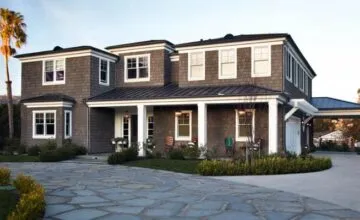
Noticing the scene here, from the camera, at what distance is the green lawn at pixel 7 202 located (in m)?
6.87

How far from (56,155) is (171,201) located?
1218 centimetres

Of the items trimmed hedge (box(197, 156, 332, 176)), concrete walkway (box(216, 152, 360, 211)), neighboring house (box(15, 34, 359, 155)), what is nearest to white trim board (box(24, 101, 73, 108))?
neighboring house (box(15, 34, 359, 155))

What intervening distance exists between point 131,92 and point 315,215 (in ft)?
54.1

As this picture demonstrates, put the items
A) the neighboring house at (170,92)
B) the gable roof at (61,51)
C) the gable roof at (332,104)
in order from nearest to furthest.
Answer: the neighboring house at (170,92) < the gable roof at (61,51) < the gable roof at (332,104)

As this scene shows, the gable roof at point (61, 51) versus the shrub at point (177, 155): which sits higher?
the gable roof at point (61, 51)

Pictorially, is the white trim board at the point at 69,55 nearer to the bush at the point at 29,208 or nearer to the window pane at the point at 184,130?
the window pane at the point at 184,130

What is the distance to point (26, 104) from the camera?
23.4 meters

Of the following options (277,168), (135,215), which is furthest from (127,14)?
(135,215)

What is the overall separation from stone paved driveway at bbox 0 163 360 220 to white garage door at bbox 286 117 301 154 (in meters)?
9.69

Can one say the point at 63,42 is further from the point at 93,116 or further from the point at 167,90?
the point at 167,90

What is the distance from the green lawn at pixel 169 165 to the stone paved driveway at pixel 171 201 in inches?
91.5

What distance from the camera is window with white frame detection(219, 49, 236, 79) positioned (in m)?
20.6

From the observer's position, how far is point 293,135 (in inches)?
883

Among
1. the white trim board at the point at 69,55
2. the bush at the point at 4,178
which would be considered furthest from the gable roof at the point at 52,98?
the bush at the point at 4,178
